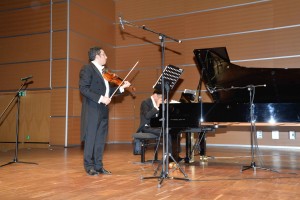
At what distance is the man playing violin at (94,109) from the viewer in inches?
138

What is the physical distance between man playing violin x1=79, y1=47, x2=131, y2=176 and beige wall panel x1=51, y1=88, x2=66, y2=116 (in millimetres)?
3972

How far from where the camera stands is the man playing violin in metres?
3.51

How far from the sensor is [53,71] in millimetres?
7566

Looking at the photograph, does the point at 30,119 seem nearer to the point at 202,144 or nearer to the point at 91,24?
the point at 91,24

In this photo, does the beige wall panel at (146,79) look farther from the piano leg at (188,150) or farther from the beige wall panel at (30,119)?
the piano leg at (188,150)

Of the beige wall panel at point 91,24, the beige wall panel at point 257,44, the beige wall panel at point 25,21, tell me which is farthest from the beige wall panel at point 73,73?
the beige wall panel at point 257,44

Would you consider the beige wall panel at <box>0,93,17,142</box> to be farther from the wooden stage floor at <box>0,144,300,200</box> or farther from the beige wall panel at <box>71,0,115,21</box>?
the wooden stage floor at <box>0,144,300,200</box>

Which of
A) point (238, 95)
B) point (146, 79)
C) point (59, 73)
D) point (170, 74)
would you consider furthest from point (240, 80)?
point (59, 73)

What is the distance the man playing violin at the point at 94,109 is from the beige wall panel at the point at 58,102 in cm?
397

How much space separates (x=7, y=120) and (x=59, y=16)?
288 centimetres

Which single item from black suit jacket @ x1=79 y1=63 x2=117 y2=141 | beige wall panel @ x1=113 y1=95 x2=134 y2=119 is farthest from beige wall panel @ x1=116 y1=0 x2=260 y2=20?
black suit jacket @ x1=79 y1=63 x2=117 y2=141

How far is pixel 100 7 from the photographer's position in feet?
27.8

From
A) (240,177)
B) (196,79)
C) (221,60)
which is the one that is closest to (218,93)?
(221,60)

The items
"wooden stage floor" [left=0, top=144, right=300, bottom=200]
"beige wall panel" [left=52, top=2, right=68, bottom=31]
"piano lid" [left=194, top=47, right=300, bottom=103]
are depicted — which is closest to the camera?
"wooden stage floor" [left=0, top=144, right=300, bottom=200]
